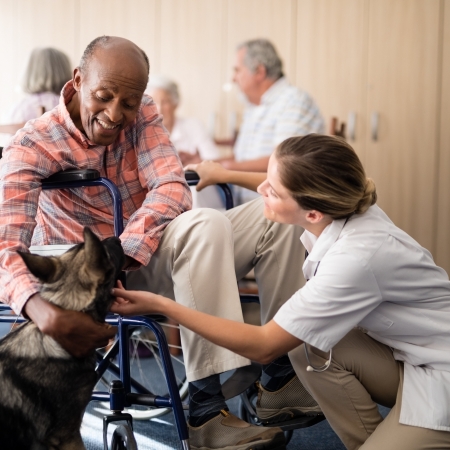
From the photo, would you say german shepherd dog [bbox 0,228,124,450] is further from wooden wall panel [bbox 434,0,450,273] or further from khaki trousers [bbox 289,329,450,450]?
wooden wall panel [bbox 434,0,450,273]

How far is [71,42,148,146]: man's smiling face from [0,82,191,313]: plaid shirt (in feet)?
0.21

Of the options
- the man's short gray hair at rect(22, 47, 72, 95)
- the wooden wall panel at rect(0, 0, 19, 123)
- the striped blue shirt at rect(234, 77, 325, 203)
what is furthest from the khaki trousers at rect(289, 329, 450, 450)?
the wooden wall panel at rect(0, 0, 19, 123)

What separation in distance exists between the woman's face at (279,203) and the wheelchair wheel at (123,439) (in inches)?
25.1

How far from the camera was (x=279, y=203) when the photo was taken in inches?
61.4

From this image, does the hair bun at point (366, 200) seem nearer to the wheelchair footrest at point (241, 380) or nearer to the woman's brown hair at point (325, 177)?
the woman's brown hair at point (325, 177)

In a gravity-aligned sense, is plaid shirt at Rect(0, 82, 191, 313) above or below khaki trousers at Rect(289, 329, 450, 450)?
above

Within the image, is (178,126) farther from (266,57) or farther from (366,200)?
Result: (366,200)

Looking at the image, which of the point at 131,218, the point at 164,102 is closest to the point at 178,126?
the point at 164,102

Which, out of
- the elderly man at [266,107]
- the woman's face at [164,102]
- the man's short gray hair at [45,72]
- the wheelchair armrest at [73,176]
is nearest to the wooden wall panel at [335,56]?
the elderly man at [266,107]

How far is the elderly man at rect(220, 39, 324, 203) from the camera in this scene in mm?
3555

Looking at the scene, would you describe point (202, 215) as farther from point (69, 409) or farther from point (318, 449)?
point (318, 449)

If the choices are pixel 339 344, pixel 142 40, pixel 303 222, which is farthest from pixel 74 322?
Result: pixel 142 40

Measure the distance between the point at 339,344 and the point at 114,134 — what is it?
85 centimetres

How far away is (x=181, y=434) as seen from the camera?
5.14ft
